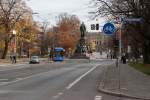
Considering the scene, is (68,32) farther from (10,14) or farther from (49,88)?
(49,88)

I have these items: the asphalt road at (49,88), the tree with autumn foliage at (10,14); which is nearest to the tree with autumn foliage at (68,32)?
the tree with autumn foliage at (10,14)

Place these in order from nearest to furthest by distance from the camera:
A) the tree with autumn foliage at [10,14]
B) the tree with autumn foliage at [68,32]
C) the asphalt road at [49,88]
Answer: the asphalt road at [49,88], the tree with autumn foliage at [10,14], the tree with autumn foliage at [68,32]

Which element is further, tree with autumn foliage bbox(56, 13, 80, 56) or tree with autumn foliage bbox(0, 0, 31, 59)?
tree with autumn foliage bbox(56, 13, 80, 56)

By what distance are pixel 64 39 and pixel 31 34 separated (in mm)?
44724

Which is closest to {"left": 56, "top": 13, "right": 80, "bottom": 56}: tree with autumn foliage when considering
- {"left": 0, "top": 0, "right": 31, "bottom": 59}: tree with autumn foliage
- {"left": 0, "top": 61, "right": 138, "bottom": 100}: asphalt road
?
{"left": 0, "top": 0, "right": 31, "bottom": 59}: tree with autumn foliage

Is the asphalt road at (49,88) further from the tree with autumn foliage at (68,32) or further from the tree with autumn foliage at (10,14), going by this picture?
the tree with autumn foliage at (68,32)

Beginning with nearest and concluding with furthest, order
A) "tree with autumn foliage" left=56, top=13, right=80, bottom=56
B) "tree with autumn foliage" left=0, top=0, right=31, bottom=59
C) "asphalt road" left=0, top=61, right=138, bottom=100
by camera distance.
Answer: "asphalt road" left=0, top=61, right=138, bottom=100
"tree with autumn foliage" left=0, top=0, right=31, bottom=59
"tree with autumn foliage" left=56, top=13, right=80, bottom=56

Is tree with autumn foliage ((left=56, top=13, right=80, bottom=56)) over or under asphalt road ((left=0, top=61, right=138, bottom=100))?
over

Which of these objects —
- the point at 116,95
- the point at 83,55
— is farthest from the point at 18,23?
the point at 116,95

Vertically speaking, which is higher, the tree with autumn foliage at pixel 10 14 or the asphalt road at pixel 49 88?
the tree with autumn foliage at pixel 10 14

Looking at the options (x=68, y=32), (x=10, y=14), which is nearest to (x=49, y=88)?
(x=10, y=14)

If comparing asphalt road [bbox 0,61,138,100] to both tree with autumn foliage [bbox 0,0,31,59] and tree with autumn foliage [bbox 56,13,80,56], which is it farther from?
tree with autumn foliage [bbox 56,13,80,56]

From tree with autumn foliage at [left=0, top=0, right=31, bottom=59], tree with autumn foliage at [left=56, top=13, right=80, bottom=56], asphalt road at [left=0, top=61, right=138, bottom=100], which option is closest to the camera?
asphalt road at [left=0, top=61, right=138, bottom=100]

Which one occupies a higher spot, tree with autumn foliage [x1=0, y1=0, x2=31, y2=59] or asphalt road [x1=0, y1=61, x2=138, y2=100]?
tree with autumn foliage [x1=0, y1=0, x2=31, y2=59]
